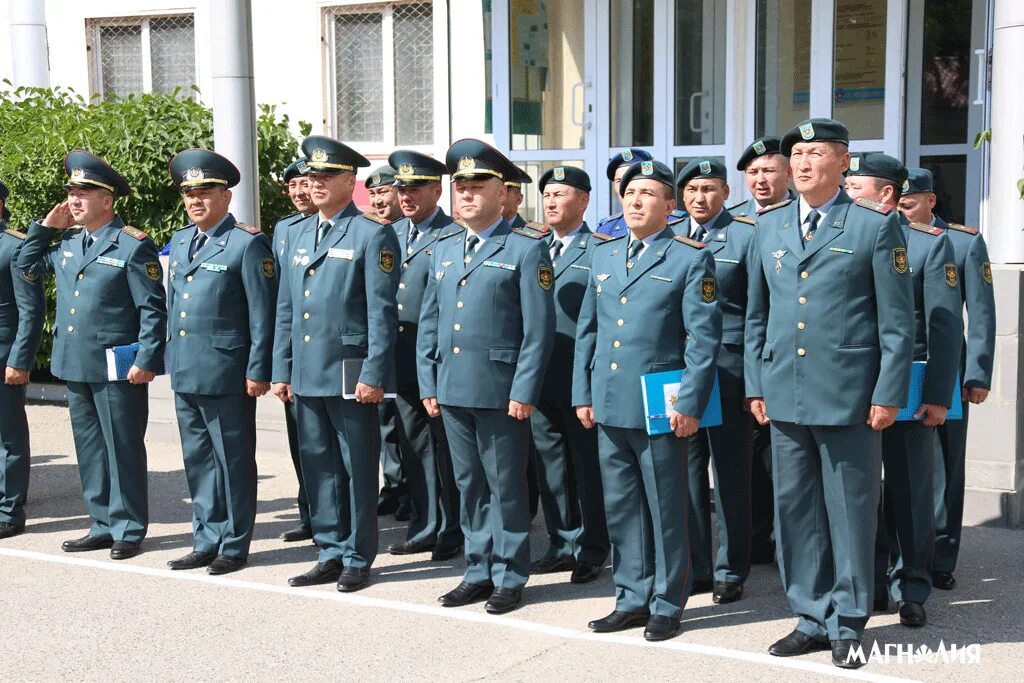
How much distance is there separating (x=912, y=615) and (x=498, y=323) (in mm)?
1979

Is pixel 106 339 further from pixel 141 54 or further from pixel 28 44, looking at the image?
pixel 141 54

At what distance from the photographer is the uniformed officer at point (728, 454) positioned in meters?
5.54

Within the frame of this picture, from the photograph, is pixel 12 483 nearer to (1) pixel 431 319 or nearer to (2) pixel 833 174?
(1) pixel 431 319

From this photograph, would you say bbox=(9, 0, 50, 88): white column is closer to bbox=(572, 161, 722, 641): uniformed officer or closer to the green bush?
the green bush

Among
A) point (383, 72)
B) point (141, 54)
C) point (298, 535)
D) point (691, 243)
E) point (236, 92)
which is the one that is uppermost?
point (141, 54)

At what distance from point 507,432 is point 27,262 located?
2.90 meters

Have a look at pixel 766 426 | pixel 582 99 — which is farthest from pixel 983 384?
pixel 582 99

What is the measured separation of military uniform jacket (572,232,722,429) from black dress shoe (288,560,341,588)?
154cm

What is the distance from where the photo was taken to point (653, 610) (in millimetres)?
5027

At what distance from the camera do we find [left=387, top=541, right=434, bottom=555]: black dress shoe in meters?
6.39

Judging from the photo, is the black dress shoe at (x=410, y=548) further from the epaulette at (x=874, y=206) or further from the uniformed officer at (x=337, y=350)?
the epaulette at (x=874, y=206)

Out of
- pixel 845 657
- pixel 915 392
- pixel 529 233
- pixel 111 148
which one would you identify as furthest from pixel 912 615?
pixel 111 148

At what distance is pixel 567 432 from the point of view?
19.8 feet

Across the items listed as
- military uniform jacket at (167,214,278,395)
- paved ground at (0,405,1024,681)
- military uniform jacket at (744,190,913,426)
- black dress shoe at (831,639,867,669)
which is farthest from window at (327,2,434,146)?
black dress shoe at (831,639,867,669)
